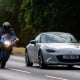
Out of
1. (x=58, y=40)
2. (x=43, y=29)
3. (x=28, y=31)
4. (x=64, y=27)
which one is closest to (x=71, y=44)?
(x=58, y=40)

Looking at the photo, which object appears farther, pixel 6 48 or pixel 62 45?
pixel 6 48

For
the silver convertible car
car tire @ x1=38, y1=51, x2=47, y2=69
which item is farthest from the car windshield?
car tire @ x1=38, y1=51, x2=47, y2=69

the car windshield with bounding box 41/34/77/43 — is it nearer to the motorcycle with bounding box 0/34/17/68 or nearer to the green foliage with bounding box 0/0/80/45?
the motorcycle with bounding box 0/34/17/68

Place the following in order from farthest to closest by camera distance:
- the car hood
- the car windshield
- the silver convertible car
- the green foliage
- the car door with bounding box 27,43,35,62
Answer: the green foliage, the car door with bounding box 27,43,35,62, the car windshield, the car hood, the silver convertible car

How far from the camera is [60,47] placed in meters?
21.3

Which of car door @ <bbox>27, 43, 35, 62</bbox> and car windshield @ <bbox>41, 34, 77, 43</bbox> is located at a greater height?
car windshield @ <bbox>41, 34, 77, 43</bbox>

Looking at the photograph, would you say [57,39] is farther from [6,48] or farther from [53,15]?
[53,15]

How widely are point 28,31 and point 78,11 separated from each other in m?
16.9

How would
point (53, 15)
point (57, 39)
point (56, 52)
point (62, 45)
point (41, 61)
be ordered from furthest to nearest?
1. point (53, 15)
2. point (57, 39)
3. point (62, 45)
4. point (41, 61)
5. point (56, 52)

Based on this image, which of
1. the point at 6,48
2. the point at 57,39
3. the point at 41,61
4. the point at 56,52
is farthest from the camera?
the point at 6,48

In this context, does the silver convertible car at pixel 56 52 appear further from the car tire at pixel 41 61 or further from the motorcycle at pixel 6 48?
the motorcycle at pixel 6 48

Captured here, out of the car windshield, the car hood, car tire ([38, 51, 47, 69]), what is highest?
the car windshield

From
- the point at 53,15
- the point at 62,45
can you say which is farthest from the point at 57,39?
the point at 53,15

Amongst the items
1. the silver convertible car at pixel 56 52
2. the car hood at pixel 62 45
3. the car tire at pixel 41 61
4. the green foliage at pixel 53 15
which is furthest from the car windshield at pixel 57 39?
the green foliage at pixel 53 15
